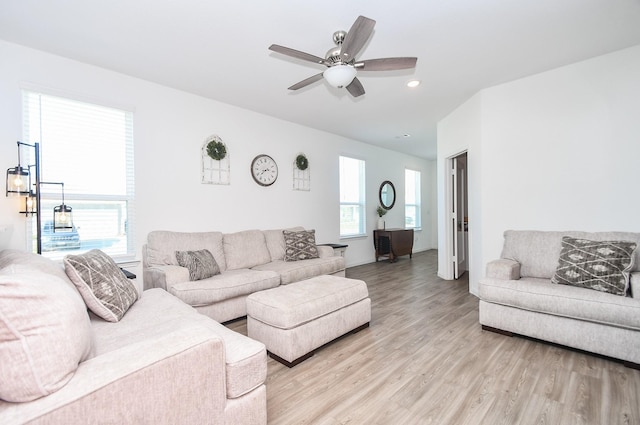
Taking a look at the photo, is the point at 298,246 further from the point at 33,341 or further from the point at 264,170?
the point at 33,341

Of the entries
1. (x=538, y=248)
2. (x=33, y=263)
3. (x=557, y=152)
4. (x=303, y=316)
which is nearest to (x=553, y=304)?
(x=538, y=248)

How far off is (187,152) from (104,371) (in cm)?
309

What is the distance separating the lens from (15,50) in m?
2.60

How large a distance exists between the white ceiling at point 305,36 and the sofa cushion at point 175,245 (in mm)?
1772

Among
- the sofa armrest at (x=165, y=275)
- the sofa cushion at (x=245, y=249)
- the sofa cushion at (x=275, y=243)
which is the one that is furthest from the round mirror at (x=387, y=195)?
the sofa armrest at (x=165, y=275)

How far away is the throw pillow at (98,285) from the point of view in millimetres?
1766

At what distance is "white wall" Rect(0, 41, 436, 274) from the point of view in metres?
2.62

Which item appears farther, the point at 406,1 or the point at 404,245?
the point at 404,245

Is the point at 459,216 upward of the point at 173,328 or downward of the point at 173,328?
upward

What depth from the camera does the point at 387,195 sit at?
22.8ft

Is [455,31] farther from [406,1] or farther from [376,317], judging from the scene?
[376,317]

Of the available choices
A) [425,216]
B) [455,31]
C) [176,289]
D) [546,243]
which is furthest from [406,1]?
[425,216]

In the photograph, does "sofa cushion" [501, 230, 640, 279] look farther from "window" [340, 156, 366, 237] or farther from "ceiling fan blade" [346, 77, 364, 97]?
"window" [340, 156, 366, 237]

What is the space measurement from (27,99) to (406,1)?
3.38m
